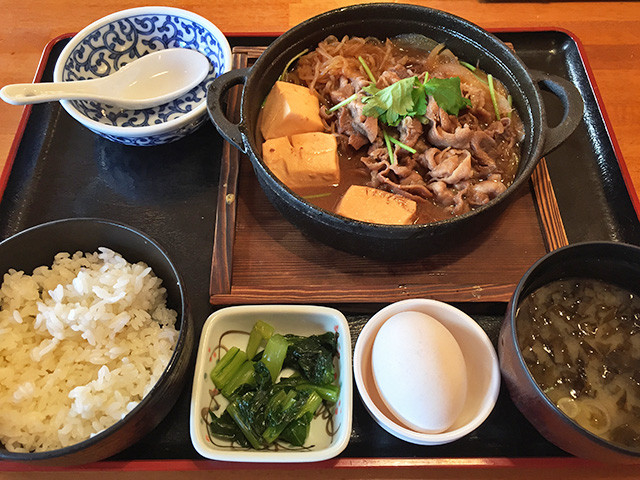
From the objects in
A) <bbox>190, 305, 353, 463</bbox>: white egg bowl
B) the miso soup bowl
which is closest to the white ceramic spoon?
<bbox>190, 305, 353, 463</bbox>: white egg bowl

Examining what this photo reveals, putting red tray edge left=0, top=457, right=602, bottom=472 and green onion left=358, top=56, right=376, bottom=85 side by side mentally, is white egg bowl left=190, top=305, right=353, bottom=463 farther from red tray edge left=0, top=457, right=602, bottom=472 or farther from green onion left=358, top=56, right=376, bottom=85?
green onion left=358, top=56, right=376, bottom=85

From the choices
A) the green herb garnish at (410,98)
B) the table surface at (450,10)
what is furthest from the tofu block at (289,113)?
the table surface at (450,10)

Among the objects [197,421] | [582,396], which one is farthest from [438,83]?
[197,421]

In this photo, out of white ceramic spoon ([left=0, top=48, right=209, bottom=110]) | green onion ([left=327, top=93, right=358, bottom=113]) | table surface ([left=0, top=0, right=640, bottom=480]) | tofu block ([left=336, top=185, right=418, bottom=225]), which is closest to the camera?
tofu block ([left=336, top=185, right=418, bottom=225])

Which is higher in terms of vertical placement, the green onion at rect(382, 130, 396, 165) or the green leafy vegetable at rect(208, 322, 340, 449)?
the green onion at rect(382, 130, 396, 165)

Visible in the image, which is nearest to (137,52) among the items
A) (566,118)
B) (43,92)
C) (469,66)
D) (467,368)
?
(43,92)

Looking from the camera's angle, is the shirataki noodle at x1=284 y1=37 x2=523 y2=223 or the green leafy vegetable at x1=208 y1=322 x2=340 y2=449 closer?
the green leafy vegetable at x1=208 y1=322 x2=340 y2=449

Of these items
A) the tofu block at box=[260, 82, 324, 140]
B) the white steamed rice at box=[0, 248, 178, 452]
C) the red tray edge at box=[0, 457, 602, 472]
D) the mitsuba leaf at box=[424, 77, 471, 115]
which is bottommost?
the red tray edge at box=[0, 457, 602, 472]

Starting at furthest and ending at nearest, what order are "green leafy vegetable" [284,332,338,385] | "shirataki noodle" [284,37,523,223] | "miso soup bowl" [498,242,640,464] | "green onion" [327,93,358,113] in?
"green onion" [327,93,358,113] < "shirataki noodle" [284,37,523,223] < "green leafy vegetable" [284,332,338,385] < "miso soup bowl" [498,242,640,464]
